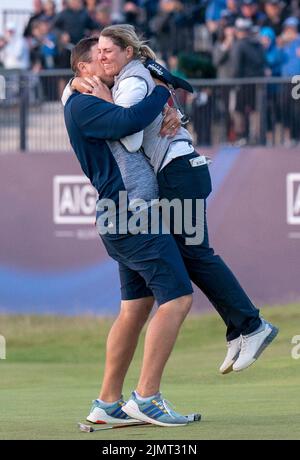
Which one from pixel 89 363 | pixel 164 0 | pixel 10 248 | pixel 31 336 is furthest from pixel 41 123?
pixel 164 0

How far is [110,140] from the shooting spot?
23.0ft

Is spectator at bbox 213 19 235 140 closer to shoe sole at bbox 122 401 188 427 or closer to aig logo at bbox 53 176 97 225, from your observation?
→ aig logo at bbox 53 176 97 225

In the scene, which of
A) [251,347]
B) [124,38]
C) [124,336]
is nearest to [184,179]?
[124,38]

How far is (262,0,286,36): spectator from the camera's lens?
64.2ft

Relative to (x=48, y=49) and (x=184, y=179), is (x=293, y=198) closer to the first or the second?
(x=48, y=49)

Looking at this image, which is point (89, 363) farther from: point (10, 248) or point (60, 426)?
point (60, 426)

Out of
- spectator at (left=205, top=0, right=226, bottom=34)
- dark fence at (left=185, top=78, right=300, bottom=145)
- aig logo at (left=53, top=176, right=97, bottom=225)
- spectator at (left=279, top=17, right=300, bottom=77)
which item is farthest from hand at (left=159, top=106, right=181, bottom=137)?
spectator at (left=205, top=0, right=226, bottom=34)

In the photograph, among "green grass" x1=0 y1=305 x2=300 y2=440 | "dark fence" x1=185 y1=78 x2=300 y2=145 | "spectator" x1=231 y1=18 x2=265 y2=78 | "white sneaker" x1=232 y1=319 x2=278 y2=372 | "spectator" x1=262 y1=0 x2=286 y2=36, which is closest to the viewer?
"green grass" x1=0 y1=305 x2=300 y2=440

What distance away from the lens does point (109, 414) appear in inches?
287

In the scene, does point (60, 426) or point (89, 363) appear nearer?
point (60, 426)

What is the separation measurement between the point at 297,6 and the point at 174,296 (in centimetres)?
1482

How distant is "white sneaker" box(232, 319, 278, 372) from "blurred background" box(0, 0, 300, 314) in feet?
24.9

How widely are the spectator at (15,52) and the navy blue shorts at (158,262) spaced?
13.1 metres

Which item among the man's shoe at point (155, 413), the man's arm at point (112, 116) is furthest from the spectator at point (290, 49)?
the man's shoe at point (155, 413)
